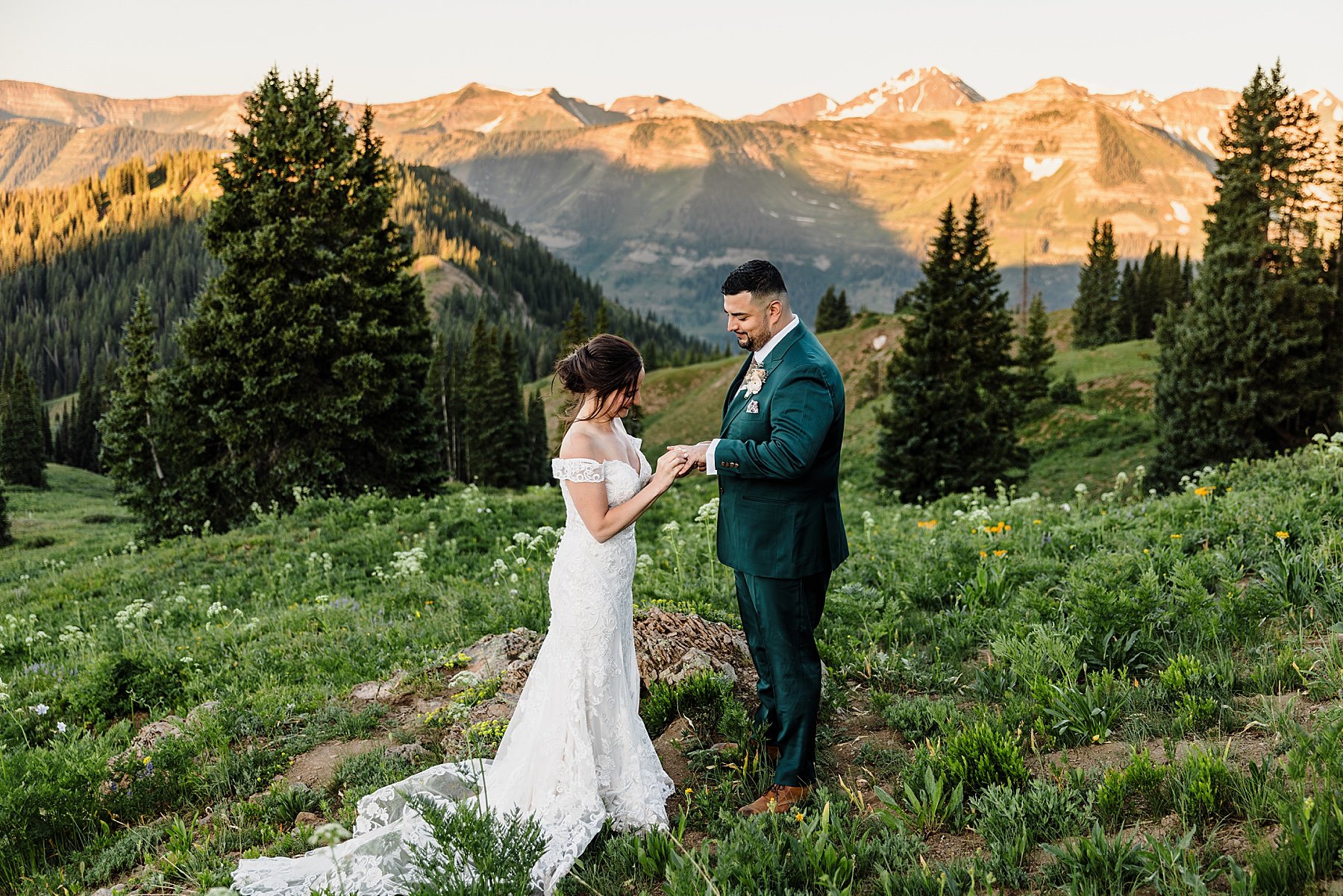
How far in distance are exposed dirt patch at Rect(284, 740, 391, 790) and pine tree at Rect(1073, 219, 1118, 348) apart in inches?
3664

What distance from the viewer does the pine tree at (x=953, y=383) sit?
103ft

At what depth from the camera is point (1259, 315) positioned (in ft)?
93.1

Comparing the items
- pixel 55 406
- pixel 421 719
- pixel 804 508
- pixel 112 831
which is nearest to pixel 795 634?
pixel 804 508

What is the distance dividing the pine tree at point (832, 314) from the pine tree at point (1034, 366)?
4627 cm

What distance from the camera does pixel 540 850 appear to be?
14.1ft

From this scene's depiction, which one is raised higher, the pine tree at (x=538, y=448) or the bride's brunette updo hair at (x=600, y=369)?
the bride's brunette updo hair at (x=600, y=369)

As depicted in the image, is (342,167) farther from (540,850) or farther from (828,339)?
(828,339)

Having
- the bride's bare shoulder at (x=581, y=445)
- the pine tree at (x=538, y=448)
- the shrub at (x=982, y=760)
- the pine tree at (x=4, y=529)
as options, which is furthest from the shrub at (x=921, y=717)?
the pine tree at (x=538, y=448)

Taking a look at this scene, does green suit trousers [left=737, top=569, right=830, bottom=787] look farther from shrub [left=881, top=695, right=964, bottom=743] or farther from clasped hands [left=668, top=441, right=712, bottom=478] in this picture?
shrub [left=881, top=695, right=964, bottom=743]

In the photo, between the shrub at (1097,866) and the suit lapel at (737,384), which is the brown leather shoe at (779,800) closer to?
the shrub at (1097,866)

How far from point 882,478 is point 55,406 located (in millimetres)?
185092

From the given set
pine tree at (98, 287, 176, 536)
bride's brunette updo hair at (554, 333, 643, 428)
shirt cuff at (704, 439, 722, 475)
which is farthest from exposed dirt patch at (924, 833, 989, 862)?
pine tree at (98, 287, 176, 536)

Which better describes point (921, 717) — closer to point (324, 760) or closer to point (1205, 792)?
point (1205, 792)

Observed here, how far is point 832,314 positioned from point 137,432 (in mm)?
96868
